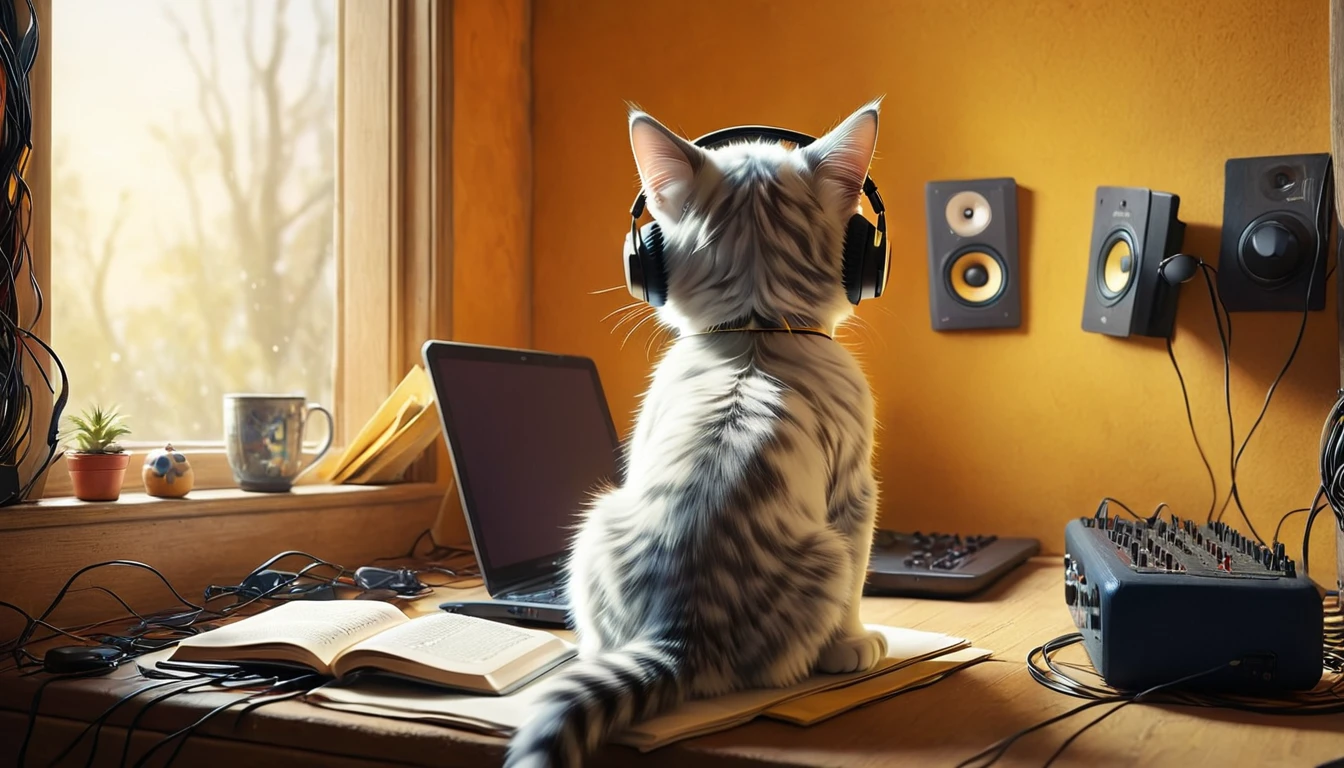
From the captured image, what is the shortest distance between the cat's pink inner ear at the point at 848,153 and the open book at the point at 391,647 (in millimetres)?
590

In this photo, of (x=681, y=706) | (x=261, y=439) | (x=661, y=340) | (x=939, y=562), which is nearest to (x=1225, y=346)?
(x=939, y=562)

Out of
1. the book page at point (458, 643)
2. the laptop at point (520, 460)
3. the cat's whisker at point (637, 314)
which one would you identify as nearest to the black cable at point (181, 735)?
the book page at point (458, 643)

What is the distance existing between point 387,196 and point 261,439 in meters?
0.58

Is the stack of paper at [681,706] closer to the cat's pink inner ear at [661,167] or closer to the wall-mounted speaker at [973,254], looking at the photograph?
the cat's pink inner ear at [661,167]

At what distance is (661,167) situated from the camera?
3.60 feet

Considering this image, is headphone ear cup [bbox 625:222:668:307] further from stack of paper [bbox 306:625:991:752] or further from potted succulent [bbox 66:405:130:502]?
potted succulent [bbox 66:405:130:502]

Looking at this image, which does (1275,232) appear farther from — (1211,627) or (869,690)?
(869,690)

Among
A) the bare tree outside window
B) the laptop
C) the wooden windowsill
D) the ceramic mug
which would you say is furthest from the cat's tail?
the bare tree outside window

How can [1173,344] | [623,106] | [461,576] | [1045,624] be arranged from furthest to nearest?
1. [623,106]
2. [1173,344]
3. [461,576]
4. [1045,624]

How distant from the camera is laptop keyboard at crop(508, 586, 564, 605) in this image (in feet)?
4.29

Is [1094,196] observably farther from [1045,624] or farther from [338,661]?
[338,661]

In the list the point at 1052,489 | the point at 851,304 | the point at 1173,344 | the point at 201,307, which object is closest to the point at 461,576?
the point at 201,307

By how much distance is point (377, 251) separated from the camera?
→ 1.93 m

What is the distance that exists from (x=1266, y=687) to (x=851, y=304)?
55 centimetres
